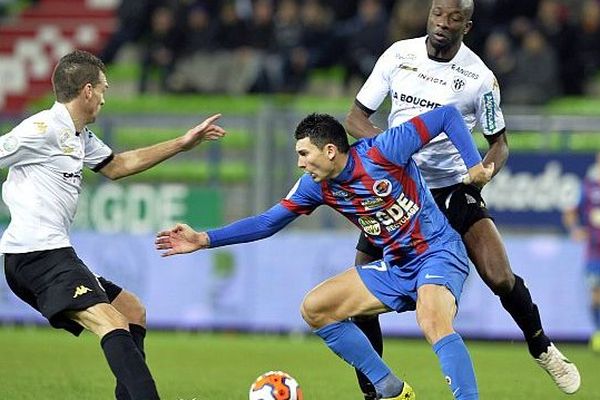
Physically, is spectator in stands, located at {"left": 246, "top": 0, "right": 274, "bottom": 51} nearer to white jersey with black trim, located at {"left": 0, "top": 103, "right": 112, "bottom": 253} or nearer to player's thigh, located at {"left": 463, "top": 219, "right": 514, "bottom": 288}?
player's thigh, located at {"left": 463, "top": 219, "right": 514, "bottom": 288}

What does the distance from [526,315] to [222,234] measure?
7.55 ft

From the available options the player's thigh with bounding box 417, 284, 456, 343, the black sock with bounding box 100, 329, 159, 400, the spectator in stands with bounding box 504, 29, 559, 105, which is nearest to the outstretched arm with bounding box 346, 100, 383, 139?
the player's thigh with bounding box 417, 284, 456, 343

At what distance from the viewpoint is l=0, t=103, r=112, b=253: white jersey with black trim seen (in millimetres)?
7516

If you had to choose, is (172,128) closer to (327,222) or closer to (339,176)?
(327,222)

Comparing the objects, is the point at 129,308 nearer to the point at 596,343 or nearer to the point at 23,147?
the point at 23,147

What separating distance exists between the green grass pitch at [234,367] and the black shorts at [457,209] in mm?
1301

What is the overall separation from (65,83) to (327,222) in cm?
858

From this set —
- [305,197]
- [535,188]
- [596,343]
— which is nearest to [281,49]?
[535,188]

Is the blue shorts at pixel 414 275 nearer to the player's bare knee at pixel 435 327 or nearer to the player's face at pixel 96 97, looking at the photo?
the player's bare knee at pixel 435 327

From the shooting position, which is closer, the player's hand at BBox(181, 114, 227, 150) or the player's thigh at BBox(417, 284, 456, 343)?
the player's thigh at BBox(417, 284, 456, 343)

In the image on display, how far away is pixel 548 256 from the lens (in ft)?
50.8

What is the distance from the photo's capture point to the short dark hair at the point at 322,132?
7.78 m

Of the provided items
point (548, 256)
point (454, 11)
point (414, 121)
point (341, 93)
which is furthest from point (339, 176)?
point (341, 93)

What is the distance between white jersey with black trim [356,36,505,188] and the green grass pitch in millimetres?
1779
